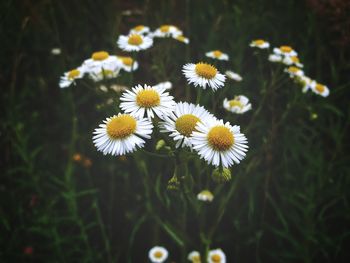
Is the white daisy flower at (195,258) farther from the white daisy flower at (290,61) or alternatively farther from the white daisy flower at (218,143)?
the white daisy flower at (290,61)

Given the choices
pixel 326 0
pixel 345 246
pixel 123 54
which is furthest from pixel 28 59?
pixel 345 246

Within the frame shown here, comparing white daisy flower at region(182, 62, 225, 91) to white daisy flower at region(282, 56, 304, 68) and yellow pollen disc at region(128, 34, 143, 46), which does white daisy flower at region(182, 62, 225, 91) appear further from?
white daisy flower at region(282, 56, 304, 68)

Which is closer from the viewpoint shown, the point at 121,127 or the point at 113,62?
the point at 121,127

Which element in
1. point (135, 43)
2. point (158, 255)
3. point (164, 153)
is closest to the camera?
point (164, 153)

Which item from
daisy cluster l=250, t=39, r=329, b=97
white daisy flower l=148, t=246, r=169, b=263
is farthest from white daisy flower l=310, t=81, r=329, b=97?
white daisy flower l=148, t=246, r=169, b=263

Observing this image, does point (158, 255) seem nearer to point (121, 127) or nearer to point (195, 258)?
point (195, 258)

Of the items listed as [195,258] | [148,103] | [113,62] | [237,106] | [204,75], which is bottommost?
[195,258]

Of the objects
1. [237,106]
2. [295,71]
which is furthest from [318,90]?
[237,106]

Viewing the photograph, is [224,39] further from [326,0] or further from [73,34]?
[73,34]

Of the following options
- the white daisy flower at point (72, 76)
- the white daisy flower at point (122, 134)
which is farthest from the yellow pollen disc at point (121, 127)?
the white daisy flower at point (72, 76)
